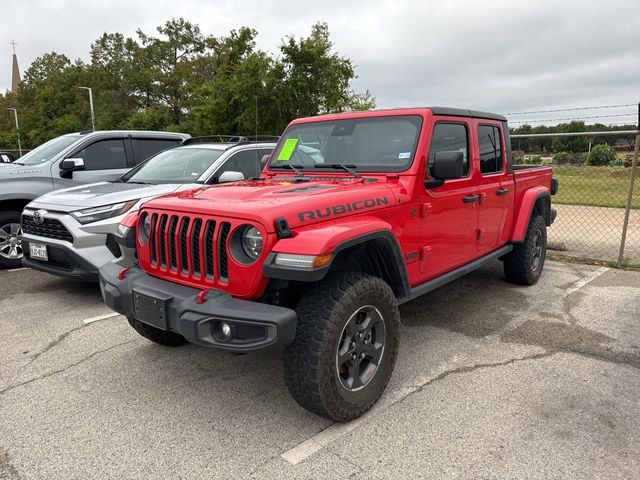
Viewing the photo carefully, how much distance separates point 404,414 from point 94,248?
11.8 ft

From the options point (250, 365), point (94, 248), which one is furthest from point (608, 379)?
point (94, 248)

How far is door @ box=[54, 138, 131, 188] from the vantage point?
269 inches

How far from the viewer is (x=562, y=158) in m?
7.66

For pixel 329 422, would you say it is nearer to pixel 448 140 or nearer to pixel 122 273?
pixel 122 273

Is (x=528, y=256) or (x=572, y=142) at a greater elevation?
(x=572, y=142)

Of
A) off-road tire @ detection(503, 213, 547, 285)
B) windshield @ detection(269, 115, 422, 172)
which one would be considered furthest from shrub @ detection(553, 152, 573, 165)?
windshield @ detection(269, 115, 422, 172)

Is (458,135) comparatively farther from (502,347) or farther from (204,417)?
(204,417)

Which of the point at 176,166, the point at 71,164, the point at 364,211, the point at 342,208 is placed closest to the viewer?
the point at 342,208

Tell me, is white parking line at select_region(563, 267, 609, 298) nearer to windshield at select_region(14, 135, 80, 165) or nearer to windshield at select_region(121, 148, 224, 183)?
windshield at select_region(121, 148, 224, 183)

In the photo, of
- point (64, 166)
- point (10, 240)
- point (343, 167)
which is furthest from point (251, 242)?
point (10, 240)

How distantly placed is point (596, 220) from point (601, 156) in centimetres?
395

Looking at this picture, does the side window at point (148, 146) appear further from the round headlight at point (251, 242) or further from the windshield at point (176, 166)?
the round headlight at point (251, 242)

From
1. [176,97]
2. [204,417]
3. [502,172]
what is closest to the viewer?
[204,417]

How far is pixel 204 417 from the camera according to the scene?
2.91 m
